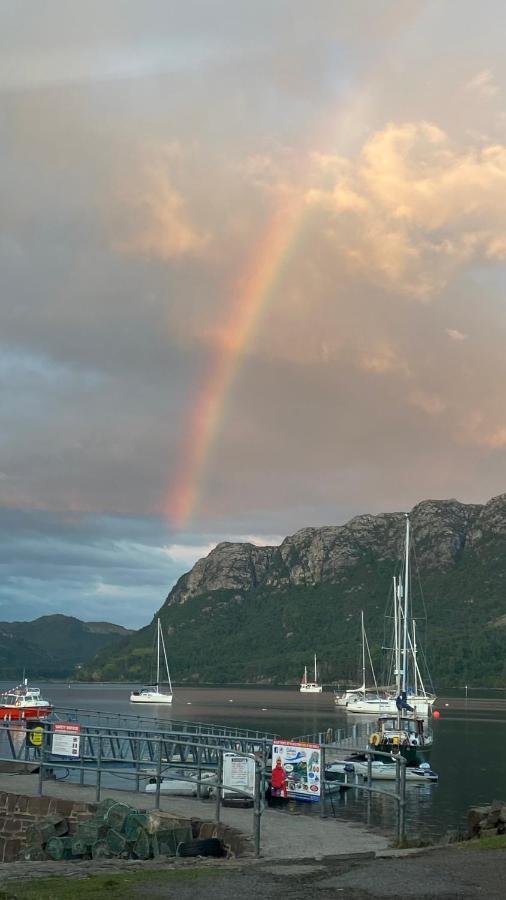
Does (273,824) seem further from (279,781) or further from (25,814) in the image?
(25,814)

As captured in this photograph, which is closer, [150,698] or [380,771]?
[380,771]

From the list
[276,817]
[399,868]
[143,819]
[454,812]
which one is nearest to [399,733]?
[454,812]

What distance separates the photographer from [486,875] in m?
15.9

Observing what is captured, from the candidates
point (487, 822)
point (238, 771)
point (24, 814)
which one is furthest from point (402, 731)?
point (24, 814)

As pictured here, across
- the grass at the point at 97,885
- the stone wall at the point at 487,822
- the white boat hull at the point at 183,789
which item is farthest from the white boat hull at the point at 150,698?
the grass at the point at 97,885

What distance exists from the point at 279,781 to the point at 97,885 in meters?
9.75

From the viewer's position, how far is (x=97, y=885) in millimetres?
15891

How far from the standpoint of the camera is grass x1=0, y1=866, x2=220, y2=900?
1477 cm

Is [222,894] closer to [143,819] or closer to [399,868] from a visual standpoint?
[399,868]

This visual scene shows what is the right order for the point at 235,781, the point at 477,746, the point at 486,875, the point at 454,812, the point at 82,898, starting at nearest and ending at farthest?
the point at 82,898 < the point at 486,875 < the point at 235,781 < the point at 454,812 < the point at 477,746

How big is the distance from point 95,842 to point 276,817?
5.52 m

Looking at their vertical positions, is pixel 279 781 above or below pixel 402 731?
above

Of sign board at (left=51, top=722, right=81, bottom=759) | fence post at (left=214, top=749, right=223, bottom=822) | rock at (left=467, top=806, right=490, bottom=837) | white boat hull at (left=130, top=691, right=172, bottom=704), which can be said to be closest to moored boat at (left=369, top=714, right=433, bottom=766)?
sign board at (left=51, top=722, right=81, bottom=759)

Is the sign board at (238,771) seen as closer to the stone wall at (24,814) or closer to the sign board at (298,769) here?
the sign board at (298,769)
